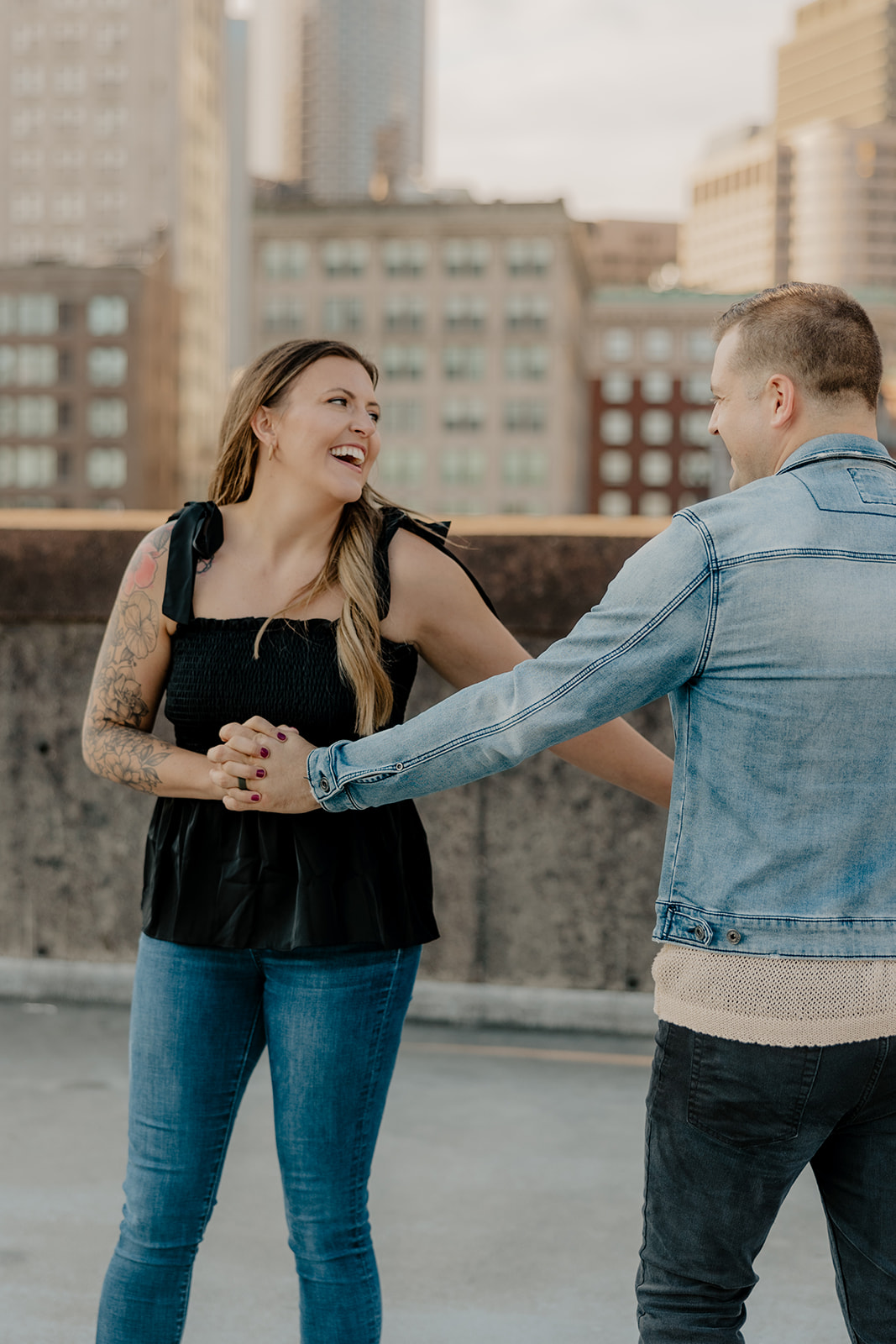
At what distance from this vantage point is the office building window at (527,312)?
3607 inches

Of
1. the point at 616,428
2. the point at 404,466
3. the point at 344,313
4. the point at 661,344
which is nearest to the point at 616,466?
the point at 616,428

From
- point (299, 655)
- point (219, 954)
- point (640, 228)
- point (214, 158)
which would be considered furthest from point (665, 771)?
point (640, 228)

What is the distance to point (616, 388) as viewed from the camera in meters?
106

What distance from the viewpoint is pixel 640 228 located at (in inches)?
7731

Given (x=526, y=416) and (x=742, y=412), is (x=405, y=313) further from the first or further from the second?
(x=742, y=412)

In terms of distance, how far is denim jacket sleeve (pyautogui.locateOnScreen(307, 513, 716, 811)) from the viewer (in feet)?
5.97

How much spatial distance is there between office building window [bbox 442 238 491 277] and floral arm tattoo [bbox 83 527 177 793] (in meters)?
92.5

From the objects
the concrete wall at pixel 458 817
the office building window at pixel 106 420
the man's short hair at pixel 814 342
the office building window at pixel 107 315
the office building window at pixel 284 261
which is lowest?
the concrete wall at pixel 458 817

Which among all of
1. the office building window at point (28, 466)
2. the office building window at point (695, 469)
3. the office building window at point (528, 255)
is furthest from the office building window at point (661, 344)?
the office building window at point (28, 466)

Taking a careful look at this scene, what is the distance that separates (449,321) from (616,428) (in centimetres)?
1773

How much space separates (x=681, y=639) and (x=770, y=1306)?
2.12 m

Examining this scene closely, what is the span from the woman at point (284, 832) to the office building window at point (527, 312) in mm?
92175

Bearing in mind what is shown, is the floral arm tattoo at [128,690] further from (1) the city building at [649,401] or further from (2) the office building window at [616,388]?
(2) the office building window at [616,388]

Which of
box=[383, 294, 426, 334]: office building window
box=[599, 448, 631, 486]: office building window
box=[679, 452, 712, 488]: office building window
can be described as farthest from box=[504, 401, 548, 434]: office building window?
box=[679, 452, 712, 488]: office building window
